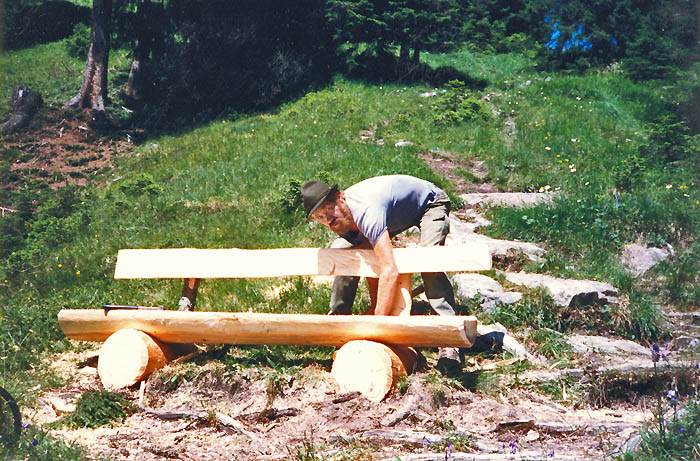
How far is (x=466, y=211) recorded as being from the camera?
9.62m

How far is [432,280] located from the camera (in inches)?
227

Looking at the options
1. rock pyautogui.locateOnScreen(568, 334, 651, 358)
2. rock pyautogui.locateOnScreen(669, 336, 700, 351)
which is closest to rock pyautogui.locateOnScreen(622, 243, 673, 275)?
rock pyautogui.locateOnScreen(669, 336, 700, 351)

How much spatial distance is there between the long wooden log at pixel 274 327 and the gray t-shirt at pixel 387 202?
0.77 meters

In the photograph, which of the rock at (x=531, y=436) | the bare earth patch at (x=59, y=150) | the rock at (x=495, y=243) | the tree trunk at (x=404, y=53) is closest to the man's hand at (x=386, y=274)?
the rock at (x=531, y=436)

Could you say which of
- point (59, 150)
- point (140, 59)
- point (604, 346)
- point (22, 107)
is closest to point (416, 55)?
point (140, 59)

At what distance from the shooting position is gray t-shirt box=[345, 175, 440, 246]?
5.37m

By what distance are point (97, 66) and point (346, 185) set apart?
11.4m

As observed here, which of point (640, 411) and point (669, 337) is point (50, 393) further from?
point (669, 337)

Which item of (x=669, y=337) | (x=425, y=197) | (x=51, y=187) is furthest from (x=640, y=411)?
(x=51, y=187)

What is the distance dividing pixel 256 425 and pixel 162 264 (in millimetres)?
2077

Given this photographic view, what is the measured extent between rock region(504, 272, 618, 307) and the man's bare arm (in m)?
2.22

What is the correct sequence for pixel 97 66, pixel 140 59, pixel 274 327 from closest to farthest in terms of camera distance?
pixel 274 327 → pixel 97 66 → pixel 140 59

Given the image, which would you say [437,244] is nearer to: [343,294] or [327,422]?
[343,294]

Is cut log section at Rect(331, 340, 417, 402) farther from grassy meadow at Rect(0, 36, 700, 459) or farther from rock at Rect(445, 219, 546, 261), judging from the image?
rock at Rect(445, 219, 546, 261)
